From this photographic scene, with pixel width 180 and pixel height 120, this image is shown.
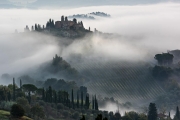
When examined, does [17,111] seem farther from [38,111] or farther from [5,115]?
[38,111]

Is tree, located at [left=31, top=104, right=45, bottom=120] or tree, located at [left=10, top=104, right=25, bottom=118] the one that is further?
tree, located at [left=31, top=104, right=45, bottom=120]

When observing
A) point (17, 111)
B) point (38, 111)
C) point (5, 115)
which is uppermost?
point (17, 111)

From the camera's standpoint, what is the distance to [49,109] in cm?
16062

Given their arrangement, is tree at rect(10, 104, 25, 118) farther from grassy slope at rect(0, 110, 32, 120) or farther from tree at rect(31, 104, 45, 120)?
tree at rect(31, 104, 45, 120)

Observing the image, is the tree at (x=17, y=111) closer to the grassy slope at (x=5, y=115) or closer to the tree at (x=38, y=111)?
the grassy slope at (x=5, y=115)

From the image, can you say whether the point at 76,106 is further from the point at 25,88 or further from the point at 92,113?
the point at 25,88

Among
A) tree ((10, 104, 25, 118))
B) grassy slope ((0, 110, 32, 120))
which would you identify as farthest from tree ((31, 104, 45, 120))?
tree ((10, 104, 25, 118))

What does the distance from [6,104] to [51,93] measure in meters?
30.1

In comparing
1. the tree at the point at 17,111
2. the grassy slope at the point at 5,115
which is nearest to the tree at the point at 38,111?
the grassy slope at the point at 5,115

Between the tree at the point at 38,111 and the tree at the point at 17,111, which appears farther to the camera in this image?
the tree at the point at 38,111

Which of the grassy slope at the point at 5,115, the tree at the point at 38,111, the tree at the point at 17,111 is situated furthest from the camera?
the tree at the point at 38,111

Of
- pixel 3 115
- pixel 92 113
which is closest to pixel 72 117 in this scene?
pixel 92 113

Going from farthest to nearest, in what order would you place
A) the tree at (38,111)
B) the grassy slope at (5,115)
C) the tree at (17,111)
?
the tree at (38,111), the tree at (17,111), the grassy slope at (5,115)

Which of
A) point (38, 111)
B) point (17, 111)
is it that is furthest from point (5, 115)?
point (38, 111)
